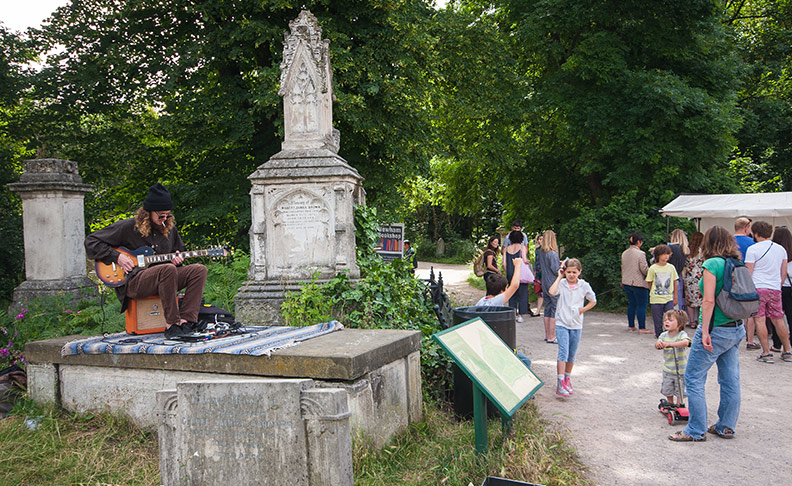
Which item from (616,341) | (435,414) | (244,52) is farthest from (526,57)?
(435,414)

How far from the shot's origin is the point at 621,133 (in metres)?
14.0

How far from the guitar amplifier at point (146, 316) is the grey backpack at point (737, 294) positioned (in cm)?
473

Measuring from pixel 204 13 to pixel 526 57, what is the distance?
31.6 ft

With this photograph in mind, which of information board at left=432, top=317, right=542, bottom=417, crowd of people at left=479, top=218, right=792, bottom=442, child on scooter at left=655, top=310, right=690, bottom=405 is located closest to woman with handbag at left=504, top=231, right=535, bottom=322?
crowd of people at left=479, top=218, right=792, bottom=442

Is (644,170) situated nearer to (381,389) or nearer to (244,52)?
(244,52)

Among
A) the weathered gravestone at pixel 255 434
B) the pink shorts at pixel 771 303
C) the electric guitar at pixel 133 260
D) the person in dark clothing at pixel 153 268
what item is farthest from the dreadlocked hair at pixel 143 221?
the pink shorts at pixel 771 303

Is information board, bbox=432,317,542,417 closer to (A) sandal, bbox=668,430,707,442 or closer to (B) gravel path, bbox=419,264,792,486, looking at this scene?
(B) gravel path, bbox=419,264,792,486

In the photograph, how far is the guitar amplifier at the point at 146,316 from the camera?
16.2ft

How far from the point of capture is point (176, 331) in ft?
15.6

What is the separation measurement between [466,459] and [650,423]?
7.61 feet

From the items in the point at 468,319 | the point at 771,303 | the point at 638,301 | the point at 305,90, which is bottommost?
the point at 638,301

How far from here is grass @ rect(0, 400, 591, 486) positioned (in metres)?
3.70

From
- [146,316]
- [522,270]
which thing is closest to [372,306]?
[146,316]

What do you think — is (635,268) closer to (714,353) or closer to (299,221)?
(714,353)
